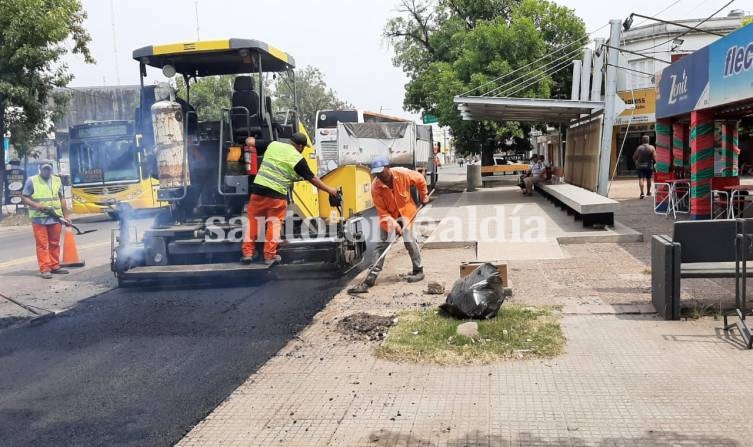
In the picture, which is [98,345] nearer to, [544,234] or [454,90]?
[544,234]

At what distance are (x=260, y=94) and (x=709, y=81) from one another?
24.0 ft

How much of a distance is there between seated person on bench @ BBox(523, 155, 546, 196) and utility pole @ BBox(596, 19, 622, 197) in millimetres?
4992

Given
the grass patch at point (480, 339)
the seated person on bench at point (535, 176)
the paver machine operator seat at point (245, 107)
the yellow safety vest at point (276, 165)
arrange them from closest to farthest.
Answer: the grass patch at point (480, 339) → the yellow safety vest at point (276, 165) → the paver machine operator seat at point (245, 107) → the seated person on bench at point (535, 176)

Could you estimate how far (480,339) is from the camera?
509cm

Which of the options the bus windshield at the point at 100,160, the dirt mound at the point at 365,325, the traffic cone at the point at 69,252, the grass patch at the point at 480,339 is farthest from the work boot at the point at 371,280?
the bus windshield at the point at 100,160

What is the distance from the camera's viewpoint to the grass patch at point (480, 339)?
477 centimetres

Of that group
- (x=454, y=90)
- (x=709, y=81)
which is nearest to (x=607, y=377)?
(x=709, y=81)

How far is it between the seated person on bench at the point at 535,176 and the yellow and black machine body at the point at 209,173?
459 inches

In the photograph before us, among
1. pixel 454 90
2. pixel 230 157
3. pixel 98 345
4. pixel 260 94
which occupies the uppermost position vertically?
pixel 454 90

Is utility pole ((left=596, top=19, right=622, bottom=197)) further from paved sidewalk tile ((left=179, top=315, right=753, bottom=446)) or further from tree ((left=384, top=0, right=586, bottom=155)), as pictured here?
paved sidewalk tile ((left=179, top=315, right=753, bottom=446))

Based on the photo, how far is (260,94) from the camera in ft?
26.0

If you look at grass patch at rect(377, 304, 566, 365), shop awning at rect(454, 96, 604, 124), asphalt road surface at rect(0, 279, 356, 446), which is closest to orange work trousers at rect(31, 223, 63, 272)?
asphalt road surface at rect(0, 279, 356, 446)

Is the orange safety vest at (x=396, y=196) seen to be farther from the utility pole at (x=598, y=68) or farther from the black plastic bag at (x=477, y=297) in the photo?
the utility pole at (x=598, y=68)

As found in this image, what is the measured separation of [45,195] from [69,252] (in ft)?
3.63
